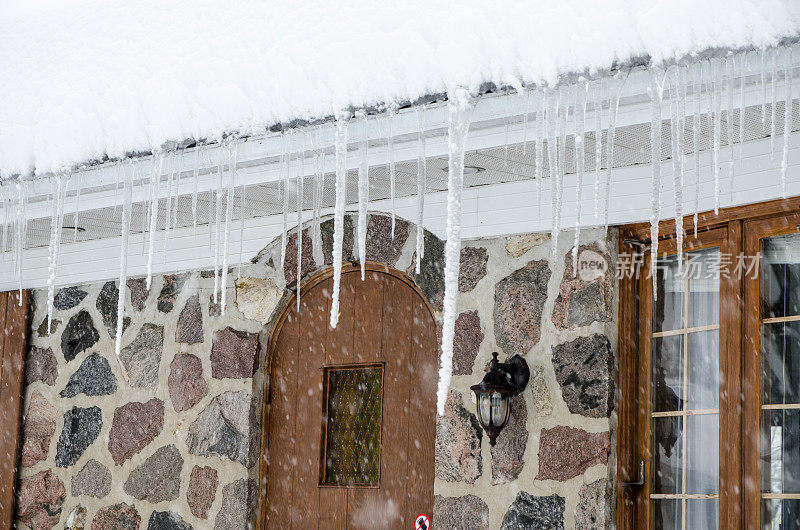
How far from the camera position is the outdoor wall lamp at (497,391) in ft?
12.9

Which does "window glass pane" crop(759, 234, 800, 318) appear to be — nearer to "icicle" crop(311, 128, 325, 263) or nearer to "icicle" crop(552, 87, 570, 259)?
"icicle" crop(552, 87, 570, 259)

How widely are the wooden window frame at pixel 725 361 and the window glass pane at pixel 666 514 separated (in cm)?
3

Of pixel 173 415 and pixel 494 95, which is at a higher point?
pixel 494 95

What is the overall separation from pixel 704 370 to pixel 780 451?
0.41 metres

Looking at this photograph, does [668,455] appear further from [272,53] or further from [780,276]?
[272,53]

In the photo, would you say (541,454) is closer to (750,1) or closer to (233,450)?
(233,450)

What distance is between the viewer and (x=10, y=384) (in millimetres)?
5559

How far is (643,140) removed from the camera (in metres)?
3.55

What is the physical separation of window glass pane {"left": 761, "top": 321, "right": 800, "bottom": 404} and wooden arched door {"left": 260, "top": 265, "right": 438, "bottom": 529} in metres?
1.36

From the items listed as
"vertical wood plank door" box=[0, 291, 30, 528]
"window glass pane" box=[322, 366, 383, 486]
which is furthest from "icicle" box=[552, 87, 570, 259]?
"vertical wood plank door" box=[0, 291, 30, 528]

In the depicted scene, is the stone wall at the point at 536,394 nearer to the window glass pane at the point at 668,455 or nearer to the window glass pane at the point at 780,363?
the window glass pane at the point at 668,455

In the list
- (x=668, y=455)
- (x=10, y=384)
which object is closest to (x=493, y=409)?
(x=668, y=455)

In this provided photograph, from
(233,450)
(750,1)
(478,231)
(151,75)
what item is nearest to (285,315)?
(233,450)

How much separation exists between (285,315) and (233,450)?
0.68 m
